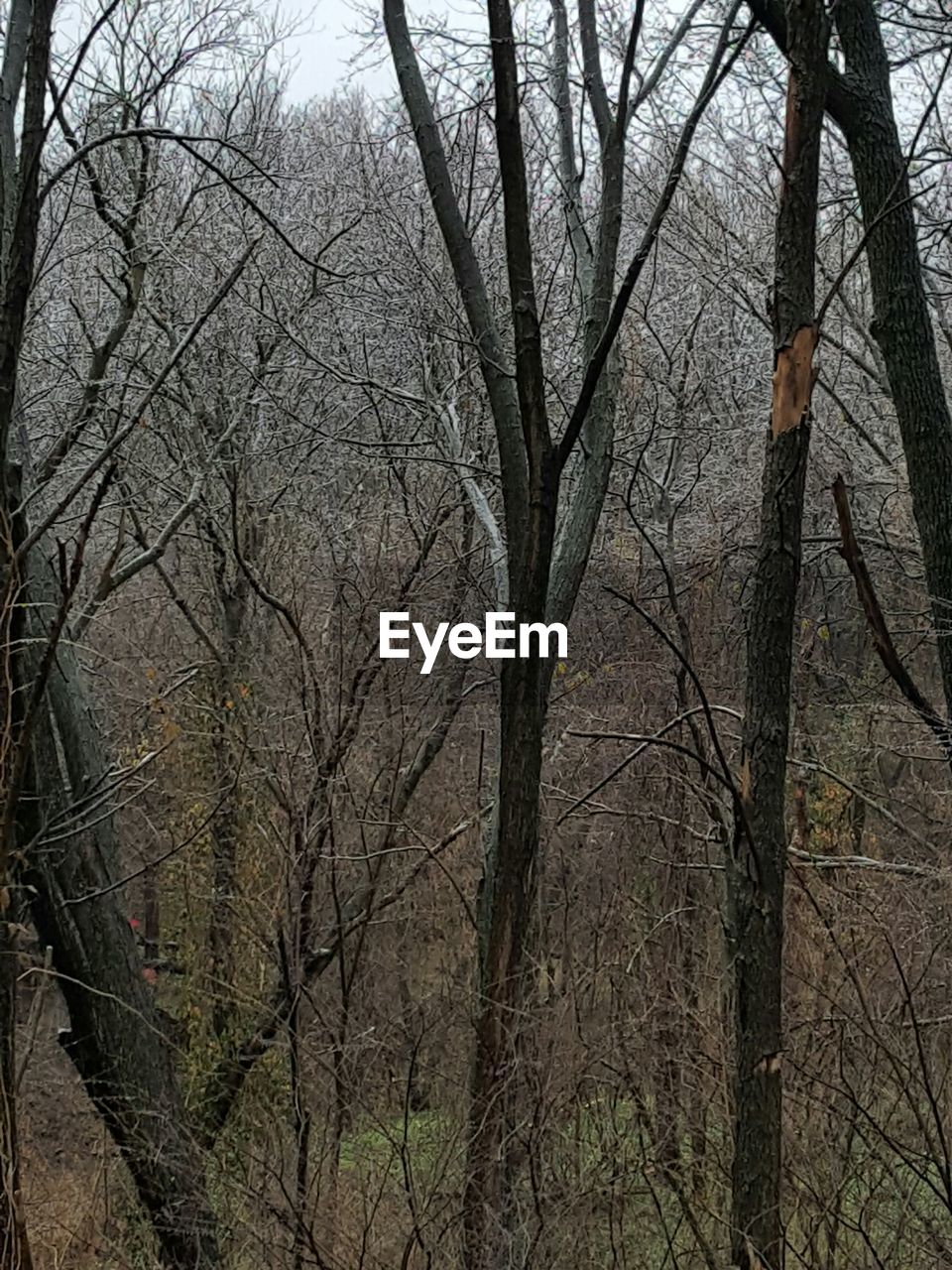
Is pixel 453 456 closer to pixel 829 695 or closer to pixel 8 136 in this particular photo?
pixel 8 136

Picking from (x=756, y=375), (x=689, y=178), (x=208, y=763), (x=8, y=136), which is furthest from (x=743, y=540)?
(x=8, y=136)

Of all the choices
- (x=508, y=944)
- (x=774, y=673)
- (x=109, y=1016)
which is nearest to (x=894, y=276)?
(x=774, y=673)

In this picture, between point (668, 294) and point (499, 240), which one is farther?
point (668, 294)

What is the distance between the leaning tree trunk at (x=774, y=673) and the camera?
9.39 feet

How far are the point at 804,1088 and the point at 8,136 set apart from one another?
5245 millimetres

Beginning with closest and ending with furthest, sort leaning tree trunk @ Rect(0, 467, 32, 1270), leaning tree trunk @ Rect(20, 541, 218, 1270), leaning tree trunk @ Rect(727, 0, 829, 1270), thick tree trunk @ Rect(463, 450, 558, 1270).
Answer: leaning tree trunk @ Rect(0, 467, 32, 1270), leaning tree trunk @ Rect(727, 0, 829, 1270), thick tree trunk @ Rect(463, 450, 558, 1270), leaning tree trunk @ Rect(20, 541, 218, 1270)

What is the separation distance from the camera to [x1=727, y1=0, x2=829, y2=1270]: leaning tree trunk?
2.86 meters

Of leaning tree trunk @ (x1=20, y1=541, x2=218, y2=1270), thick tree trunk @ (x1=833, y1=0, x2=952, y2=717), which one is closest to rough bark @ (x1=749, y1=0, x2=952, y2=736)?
thick tree trunk @ (x1=833, y1=0, x2=952, y2=717)

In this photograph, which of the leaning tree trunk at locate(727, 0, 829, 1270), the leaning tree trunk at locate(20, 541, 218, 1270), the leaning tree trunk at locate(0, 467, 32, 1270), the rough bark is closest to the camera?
the leaning tree trunk at locate(0, 467, 32, 1270)

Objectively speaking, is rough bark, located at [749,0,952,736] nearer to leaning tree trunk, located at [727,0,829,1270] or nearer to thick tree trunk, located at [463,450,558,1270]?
thick tree trunk, located at [463,450,558,1270]

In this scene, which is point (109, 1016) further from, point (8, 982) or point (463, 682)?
point (463, 682)

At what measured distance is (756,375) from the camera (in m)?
11.3

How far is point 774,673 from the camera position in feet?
9.57

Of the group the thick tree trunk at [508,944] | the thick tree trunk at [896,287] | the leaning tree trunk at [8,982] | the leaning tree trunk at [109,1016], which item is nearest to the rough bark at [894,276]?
the thick tree trunk at [896,287]
